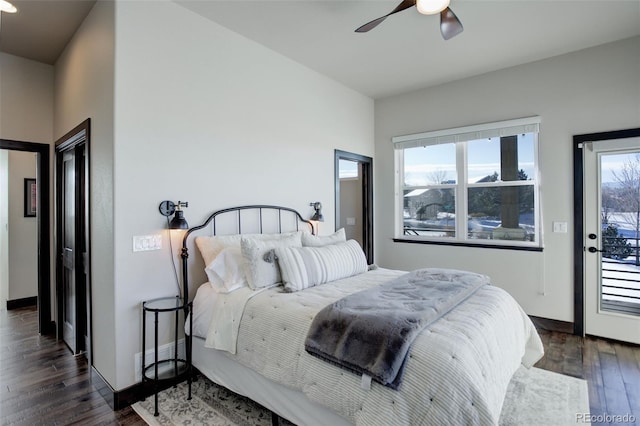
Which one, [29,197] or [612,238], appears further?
[29,197]

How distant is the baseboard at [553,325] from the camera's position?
Answer: 362cm

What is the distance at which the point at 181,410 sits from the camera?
2.27 m

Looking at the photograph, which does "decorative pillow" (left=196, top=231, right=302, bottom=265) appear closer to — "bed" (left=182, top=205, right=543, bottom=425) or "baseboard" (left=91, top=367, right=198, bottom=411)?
"bed" (left=182, top=205, right=543, bottom=425)

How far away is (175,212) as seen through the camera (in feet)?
8.43

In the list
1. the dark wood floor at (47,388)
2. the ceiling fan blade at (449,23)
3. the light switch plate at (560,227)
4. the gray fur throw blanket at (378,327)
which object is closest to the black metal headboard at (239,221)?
the dark wood floor at (47,388)

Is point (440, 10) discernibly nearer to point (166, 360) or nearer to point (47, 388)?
point (166, 360)

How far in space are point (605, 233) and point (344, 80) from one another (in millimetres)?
3452

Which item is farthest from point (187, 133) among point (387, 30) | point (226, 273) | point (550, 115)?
Answer: point (550, 115)

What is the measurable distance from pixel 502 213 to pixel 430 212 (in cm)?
92

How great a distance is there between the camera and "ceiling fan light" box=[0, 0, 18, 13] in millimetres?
2594

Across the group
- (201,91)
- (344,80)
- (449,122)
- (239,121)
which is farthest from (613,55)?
(201,91)

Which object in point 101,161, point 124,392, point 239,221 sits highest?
point 101,161

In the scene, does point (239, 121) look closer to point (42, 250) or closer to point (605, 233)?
point (42, 250)

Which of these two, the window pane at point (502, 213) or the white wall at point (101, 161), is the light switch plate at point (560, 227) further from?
the white wall at point (101, 161)
